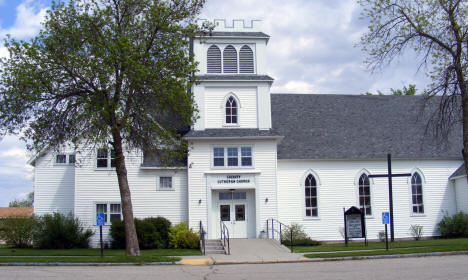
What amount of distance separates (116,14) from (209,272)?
36.4 ft

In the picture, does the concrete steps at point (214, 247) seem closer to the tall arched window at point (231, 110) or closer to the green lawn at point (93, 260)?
the green lawn at point (93, 260)

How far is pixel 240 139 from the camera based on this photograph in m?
27.2

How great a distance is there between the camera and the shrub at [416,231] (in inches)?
1136

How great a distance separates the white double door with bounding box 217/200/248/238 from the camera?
2705cm

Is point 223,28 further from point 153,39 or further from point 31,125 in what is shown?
point 31,125

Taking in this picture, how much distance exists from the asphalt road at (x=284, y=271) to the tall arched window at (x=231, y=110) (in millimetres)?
11260

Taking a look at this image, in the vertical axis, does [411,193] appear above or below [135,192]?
below

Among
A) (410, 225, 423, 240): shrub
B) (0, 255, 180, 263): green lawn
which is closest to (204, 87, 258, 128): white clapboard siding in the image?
(0, 255, 180, 263): green lawn

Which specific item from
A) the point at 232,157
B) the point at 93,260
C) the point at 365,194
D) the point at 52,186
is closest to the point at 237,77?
the point at 232,157

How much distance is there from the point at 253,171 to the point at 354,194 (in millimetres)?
6589

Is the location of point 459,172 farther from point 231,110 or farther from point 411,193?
point 231,110

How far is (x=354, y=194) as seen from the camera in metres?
29.1

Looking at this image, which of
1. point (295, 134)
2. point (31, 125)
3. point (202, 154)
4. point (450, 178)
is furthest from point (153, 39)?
point (450, 178)

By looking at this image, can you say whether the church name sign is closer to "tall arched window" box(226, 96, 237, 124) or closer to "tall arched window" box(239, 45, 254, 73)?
"tall arched window" box(226, 96, 237, 124)
